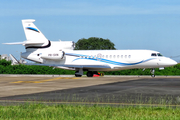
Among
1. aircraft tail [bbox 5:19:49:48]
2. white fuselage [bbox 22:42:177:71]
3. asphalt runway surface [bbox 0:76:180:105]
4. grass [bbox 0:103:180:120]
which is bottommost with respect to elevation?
grass [bbox 0:103:180:120]

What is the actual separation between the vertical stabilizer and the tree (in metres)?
72.9

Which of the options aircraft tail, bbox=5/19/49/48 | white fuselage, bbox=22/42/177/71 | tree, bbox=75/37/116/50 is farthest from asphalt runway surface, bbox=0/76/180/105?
tree, bbox=75/37/116/50

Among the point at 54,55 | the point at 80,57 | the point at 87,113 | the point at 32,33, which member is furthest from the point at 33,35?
the point at 87,113

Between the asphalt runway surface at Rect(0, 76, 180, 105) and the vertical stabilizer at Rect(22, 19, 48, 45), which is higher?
the vertical stabilizer at Rect(22, 19, 48, 45)

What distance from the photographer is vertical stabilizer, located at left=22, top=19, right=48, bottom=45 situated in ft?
141

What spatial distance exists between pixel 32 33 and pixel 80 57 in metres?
8.13

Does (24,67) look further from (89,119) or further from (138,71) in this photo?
(89,119)

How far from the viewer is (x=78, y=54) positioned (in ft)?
137

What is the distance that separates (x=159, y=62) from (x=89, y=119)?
3208cm

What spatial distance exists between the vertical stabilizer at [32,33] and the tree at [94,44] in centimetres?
7292

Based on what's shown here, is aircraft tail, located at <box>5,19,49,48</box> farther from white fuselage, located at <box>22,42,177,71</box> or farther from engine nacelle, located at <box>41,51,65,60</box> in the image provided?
engine nacelle, located at <box>41,51,65,60</box>

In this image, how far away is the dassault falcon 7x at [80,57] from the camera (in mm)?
39156

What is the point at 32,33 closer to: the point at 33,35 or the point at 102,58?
the point at 33,35

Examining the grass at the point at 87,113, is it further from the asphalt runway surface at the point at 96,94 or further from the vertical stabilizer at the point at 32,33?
the vertical stabilizer at the point at 32,33
